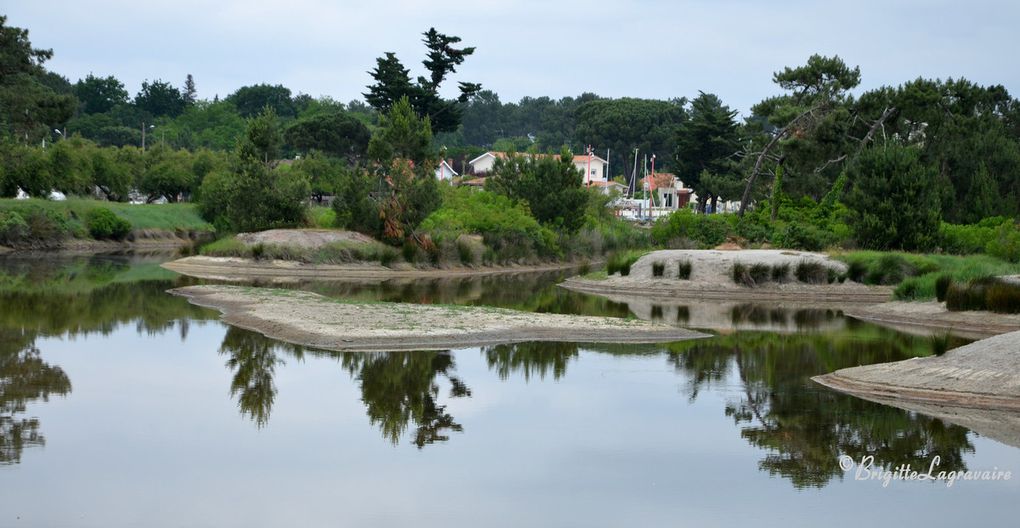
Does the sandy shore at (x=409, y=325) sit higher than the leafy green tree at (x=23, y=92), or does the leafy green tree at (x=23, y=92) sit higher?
the leafy green tree at (x=23, y=92)

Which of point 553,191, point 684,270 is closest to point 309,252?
point 684,270

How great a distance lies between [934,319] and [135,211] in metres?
60.9

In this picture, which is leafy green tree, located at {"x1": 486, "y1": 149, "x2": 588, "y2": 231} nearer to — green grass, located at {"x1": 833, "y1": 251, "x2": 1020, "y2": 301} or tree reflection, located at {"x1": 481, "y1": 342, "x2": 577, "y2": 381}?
green grass, located at {"x1": 833, "y1": 251, "x2": 1020, "y2": 301}

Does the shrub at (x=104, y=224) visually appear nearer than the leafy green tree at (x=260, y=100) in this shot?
Yes

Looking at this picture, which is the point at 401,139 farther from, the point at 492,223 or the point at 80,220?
the point at 80,220

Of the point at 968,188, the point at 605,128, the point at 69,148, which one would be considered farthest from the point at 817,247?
the point at 605,128

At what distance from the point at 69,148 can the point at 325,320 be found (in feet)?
169

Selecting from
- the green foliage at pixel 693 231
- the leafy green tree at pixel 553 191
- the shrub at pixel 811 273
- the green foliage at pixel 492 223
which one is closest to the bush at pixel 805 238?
the green foliage at pixel 693 231

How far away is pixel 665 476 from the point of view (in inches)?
598

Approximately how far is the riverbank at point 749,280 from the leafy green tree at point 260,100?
12426cm

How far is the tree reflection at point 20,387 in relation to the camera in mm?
15734

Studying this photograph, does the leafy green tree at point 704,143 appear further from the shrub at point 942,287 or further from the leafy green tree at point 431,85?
the shrub at point 942,287

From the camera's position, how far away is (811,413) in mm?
19469

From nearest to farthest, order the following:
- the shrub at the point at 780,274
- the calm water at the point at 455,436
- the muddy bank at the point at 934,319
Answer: the calm water at the point at 455,436
the muddy bank at the point at 934,319
the shrub at the point at 780,274
